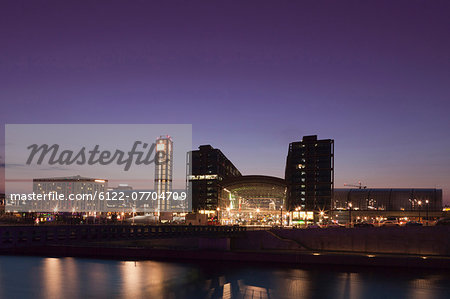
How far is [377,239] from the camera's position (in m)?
64.8

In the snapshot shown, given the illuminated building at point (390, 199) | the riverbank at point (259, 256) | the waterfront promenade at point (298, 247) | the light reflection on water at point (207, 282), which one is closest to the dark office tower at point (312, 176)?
the illuminated building at point (390, 199)

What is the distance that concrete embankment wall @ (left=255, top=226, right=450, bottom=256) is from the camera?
61.9 metres

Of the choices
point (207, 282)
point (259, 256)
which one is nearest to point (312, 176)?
point (259, 256)

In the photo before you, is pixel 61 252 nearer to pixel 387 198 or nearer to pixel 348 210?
pixel 348 210

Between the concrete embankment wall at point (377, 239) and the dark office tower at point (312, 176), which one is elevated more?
the dark office tower at point (312, 176)

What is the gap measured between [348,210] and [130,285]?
372ft

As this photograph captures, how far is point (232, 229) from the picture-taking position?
250ft

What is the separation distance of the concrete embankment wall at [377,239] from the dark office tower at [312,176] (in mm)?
83171

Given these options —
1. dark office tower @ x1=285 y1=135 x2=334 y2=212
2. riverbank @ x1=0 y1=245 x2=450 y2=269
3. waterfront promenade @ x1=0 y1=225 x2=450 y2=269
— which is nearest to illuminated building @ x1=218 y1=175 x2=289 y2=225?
dark office tower @ x1=285 y1=135 x2=334 y2=212

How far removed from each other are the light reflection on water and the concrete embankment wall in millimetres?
11454

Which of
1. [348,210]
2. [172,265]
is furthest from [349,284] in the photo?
[348,210]

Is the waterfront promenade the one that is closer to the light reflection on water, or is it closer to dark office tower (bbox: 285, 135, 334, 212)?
the light reflection on water

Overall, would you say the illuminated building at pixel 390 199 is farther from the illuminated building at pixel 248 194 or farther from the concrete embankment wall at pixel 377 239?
the concrete embankment wall at pixel 377 239

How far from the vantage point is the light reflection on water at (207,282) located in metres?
42.1
